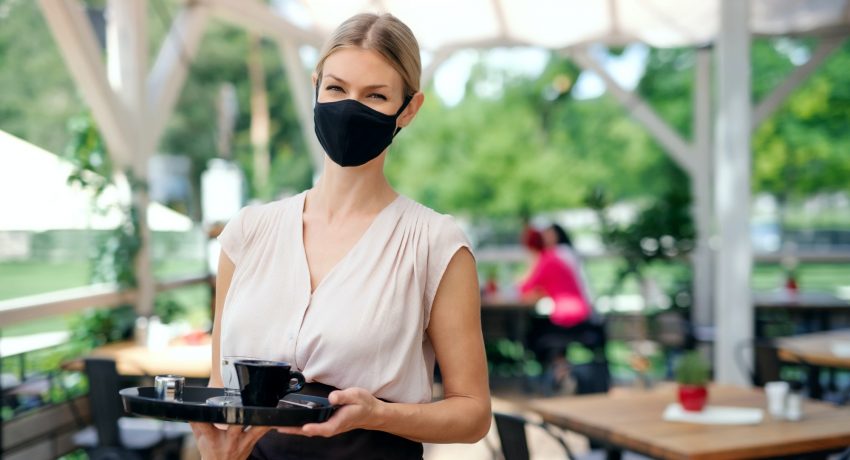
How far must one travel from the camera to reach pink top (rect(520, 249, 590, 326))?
7.54m

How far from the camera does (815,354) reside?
4836 millimetres

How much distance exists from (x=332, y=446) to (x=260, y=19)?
631 centimetres

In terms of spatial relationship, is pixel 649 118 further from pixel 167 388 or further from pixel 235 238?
pixel 167 388

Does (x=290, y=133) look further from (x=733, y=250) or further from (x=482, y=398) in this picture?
(x=482, y=398)

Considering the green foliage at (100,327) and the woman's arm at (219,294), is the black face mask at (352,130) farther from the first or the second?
the green foliage at (100,327)

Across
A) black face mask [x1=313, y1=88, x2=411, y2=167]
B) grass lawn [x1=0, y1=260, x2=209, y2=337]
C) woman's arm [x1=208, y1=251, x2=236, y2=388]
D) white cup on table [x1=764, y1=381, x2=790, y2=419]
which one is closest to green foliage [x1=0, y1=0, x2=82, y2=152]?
grass lawn [x1=0, y1=260, x2=209, y2=337]

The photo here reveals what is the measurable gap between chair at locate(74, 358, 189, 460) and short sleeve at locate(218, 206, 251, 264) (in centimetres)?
262

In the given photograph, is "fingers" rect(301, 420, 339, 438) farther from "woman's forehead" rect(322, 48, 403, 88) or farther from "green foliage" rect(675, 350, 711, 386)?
"green foliage" rect(675, 350, 711, 386)

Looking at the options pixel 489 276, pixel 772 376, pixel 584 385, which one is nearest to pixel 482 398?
pixel 584 385

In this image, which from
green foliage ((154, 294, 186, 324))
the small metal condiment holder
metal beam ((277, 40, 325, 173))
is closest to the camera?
the small metal condiment holder

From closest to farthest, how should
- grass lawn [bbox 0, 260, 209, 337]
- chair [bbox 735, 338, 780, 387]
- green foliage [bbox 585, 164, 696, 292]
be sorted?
chair [bbox 735, 338, 780, 387], green foliage [bbox 585, 164, 696, 292], grass lawn [bbox 0, 260, 209, 337]

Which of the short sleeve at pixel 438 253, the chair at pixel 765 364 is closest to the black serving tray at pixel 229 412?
the short sleeve at pixel 438 253

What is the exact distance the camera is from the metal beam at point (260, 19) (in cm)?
688

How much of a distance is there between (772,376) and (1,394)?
359 cm
